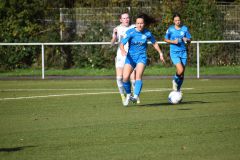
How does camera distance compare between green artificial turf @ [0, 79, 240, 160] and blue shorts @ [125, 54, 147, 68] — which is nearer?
green artificial turf @ [0, 79, 240, 160]

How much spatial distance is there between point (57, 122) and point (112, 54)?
66.9 feet

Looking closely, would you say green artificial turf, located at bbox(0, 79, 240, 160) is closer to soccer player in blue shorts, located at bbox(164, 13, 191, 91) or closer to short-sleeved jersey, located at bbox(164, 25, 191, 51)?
soccer player in blue shorts, located at bbox(164, 13, 191, 91)

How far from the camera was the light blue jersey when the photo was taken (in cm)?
1730

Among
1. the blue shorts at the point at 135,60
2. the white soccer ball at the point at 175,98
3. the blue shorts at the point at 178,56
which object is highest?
the blue shorts at the point at 135,60

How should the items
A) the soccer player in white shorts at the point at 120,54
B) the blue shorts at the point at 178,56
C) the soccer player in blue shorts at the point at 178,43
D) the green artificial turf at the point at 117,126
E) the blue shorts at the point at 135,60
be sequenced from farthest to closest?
the blue shorts at the point at 178,56, the soccer player in blue shorts at the point at 178,43, the soccer player in white shorts at the point at 120,54, the blue shorts at the point at 135,60, the green artificial turf at the point at 117,126

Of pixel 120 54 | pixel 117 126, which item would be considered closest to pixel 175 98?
pixel 120 54

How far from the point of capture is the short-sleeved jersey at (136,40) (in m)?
17.3

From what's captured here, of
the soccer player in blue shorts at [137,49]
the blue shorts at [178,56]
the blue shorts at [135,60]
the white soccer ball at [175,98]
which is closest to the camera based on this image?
the soccer player in blue shorts at [137,49]

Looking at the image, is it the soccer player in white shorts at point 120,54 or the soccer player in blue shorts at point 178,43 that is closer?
the soccer player in white shorts at point 120,54

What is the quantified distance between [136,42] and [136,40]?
52 mm

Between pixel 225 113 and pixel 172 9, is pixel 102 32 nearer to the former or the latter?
pixel 172 9

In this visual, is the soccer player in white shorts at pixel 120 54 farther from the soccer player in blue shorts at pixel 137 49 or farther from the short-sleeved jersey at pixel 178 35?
the short-sleeved jersey at pixel 178 35

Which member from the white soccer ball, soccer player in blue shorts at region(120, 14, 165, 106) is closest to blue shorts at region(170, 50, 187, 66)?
the white soccer ball

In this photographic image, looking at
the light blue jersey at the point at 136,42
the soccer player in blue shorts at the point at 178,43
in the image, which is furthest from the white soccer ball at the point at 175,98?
the soccer player in blue shorts at the point at 178,43
